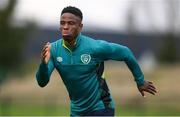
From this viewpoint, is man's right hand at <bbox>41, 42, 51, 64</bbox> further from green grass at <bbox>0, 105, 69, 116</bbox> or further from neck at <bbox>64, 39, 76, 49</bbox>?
green grass at <bbox>0, 105, 69, 116</bbox>

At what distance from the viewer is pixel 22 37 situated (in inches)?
2063

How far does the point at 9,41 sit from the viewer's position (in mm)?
50906

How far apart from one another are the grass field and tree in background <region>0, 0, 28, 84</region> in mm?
1167

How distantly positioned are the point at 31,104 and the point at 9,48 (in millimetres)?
14645

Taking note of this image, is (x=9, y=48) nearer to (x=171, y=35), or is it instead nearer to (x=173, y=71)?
(x=173, y=71)

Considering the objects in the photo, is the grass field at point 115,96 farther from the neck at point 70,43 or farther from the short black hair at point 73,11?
the short black hair at point 73,11

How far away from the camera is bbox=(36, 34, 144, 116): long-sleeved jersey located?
1027 centimetres

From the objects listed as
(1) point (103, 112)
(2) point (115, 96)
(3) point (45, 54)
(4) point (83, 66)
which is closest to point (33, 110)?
(2) point (115, 96)

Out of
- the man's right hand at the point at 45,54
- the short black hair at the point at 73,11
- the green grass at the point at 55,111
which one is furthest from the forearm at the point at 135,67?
the green grass at the point at 55,111

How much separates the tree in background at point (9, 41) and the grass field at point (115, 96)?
45.9 inches

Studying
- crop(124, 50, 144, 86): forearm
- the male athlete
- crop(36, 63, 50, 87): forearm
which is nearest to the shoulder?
the male athlete

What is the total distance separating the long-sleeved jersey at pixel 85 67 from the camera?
10.3 meters

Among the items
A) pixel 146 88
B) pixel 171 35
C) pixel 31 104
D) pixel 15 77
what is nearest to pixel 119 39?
pixel 171 35

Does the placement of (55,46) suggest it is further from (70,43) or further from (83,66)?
(83,66)
